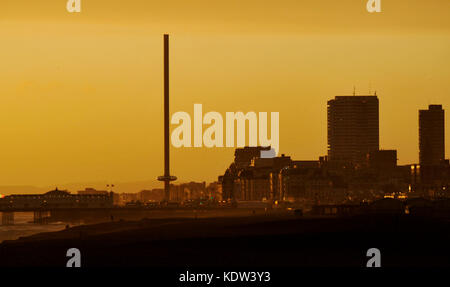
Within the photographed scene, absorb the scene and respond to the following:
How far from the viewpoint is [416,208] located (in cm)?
16062

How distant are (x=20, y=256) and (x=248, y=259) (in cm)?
2239

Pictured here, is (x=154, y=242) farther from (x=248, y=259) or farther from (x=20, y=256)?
(x=248, y=259)

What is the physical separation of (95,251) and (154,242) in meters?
9.26

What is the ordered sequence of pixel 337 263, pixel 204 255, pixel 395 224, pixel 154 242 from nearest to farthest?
pixel 337 263
pixel 204 255
pixel 154 242
pixel 395 224

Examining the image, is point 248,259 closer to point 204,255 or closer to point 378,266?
point 204,255

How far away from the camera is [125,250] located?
3228 inches

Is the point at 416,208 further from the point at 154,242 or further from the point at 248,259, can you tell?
the point at 248,259
